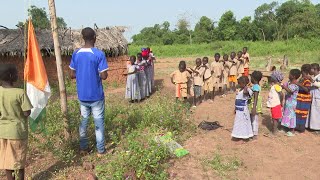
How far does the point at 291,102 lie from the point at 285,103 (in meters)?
0.12

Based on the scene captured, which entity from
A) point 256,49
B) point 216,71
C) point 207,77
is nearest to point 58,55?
point 207,77

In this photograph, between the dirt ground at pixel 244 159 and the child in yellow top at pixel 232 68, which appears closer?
the dirt ground at pixel 244 159

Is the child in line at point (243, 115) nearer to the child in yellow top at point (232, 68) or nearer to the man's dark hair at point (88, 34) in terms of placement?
the man's dark hair at point (88, 34)

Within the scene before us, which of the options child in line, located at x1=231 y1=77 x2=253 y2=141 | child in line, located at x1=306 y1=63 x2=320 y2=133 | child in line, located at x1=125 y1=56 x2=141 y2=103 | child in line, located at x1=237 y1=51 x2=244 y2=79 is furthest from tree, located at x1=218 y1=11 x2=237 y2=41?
child in line, located at x1=231 y1=77 x2=253 y2=141

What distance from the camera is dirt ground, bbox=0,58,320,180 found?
4.30 m

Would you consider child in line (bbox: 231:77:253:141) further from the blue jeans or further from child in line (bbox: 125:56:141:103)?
child in line (bbox: 125:56:141:103)

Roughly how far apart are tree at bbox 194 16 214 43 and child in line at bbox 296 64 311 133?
30.8 m

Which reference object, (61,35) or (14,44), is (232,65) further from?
(14,44)

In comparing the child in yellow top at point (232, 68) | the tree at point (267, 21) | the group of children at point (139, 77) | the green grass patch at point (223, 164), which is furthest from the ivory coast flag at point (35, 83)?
the tree at point (267, 21)

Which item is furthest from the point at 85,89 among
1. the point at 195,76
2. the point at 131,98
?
the point at 131,98

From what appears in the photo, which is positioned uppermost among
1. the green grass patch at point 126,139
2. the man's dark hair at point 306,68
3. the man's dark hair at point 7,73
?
the man's dark hair at point 7,73

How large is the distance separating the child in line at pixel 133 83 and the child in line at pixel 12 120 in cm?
509

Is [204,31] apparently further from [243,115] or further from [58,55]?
[58,55]

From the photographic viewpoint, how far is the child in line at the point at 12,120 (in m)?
3.58
